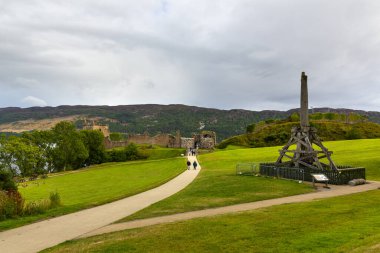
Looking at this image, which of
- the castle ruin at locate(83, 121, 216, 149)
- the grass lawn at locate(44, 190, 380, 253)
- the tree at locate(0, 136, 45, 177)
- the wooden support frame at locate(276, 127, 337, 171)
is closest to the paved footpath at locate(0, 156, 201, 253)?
the grass lawn at locate(44, 190, 380, 253)

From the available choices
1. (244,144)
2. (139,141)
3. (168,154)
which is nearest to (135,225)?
(168,154)

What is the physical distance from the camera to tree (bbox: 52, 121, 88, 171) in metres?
78.1

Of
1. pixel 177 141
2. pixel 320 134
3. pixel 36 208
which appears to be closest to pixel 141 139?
pixel 177 141

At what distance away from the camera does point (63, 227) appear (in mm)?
15039

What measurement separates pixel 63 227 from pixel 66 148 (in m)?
66.8

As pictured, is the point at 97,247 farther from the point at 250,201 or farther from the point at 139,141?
the point at 139,141

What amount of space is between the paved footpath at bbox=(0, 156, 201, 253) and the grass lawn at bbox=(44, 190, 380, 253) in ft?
4.01

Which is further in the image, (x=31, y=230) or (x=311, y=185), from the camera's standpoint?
(x=311, y=185)

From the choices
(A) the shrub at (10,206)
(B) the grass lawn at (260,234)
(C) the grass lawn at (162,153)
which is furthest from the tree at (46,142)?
A: (B) the grass lawn at (260,234)

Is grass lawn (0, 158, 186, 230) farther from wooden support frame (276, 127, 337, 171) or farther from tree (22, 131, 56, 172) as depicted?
tree (22, 131, 56, 172)

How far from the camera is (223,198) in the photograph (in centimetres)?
2045

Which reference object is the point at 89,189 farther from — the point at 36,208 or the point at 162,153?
the point at 162,153

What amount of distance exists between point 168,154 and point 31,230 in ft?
232

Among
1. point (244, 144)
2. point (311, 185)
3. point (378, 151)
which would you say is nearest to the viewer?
point (311, 185)
